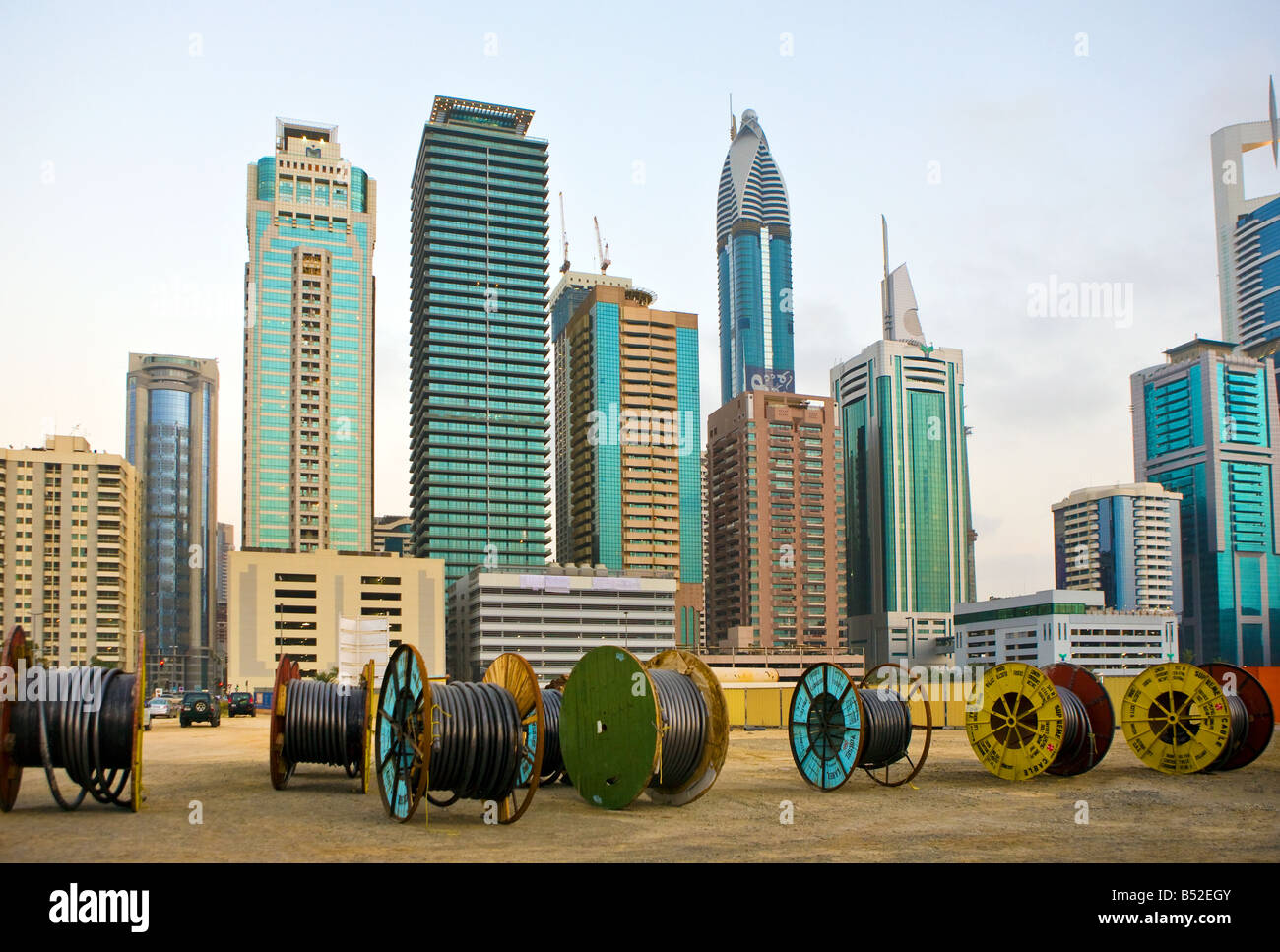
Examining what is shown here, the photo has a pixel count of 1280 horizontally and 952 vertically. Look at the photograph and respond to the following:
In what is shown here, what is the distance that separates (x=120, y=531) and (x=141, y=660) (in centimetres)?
16314

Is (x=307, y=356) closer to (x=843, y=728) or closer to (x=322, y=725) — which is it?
(x=322, y=725)

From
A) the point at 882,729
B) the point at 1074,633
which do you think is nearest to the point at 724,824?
the point at 882,729

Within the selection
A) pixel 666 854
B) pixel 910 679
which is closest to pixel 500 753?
pixel 666 854

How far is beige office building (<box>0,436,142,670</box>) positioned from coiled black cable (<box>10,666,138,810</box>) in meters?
148

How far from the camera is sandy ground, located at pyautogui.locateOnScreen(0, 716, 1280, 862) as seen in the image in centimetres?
1378

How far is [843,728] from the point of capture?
21766 mm

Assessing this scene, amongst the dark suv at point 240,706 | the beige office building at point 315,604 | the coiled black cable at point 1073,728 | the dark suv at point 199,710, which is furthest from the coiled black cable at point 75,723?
the beige office building at point 315,604

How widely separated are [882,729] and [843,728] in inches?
30.8

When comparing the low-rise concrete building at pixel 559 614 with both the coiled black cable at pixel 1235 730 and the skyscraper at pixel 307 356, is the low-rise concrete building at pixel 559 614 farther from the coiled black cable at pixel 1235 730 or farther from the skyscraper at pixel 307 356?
the coiled black cable at pixel 1235 730

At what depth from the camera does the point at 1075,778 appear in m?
23.8

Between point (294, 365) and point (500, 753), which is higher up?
point (294, 365)

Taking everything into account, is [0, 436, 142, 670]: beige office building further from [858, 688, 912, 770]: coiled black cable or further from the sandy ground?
[858, 688, 912, 770]: coiled black cable
